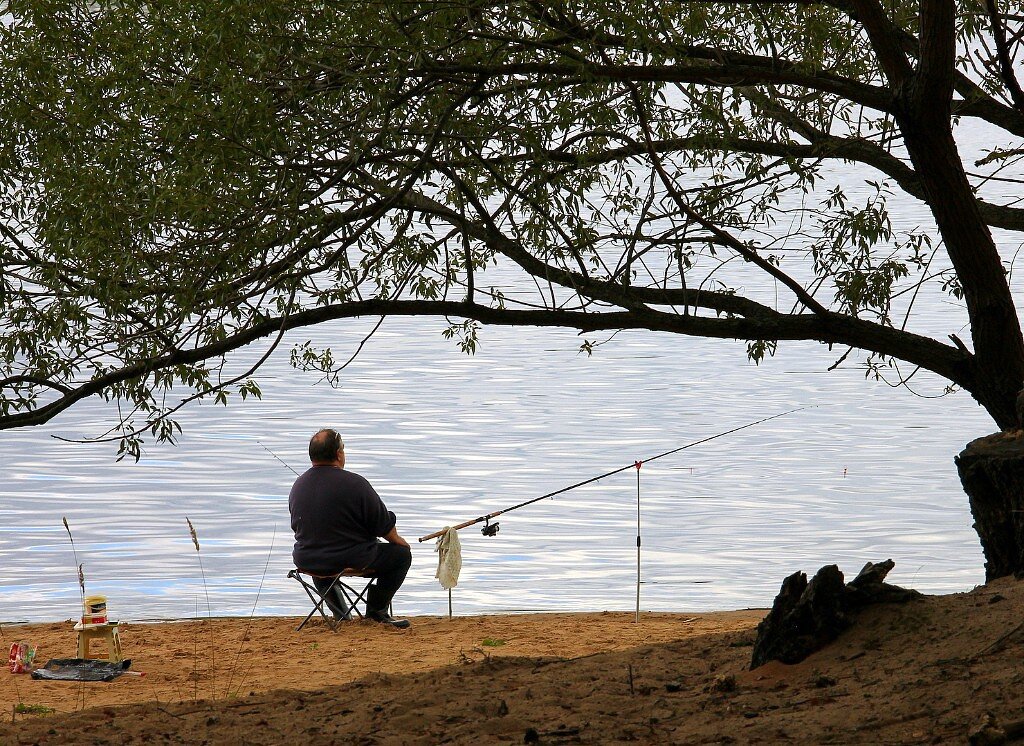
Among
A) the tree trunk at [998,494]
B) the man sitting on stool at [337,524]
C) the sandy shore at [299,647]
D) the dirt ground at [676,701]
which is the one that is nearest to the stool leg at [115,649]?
the sandy shore at [299,647]

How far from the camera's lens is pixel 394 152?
7199 millimetres

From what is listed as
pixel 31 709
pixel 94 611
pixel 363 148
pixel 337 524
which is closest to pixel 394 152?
pixel 363 148

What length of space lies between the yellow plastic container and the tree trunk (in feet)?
18.1

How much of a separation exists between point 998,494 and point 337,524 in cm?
520

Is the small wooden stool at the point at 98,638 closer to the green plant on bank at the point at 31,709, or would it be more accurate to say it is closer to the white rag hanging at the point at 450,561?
the green plant on bank at the point at 31,709

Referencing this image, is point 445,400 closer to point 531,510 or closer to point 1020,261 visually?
point 531,510

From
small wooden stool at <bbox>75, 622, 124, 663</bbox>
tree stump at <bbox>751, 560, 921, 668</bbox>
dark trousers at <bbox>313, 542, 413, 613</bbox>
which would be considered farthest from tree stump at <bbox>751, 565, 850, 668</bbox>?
dark trousers at <bbox>313, 542, 413, 613</bbox>

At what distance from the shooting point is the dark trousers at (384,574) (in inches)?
407

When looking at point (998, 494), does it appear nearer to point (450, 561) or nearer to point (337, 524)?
point (450, 561)

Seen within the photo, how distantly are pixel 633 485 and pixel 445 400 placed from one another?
1116 centimetres

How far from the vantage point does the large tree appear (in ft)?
22.2

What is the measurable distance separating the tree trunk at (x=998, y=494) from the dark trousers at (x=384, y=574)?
4.85 meters

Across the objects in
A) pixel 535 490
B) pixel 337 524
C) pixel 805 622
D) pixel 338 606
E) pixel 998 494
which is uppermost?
pixel 535 490

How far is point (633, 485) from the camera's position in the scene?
848 inches
